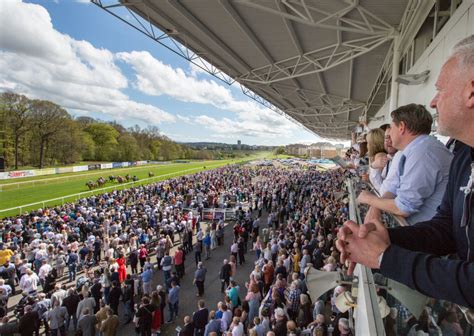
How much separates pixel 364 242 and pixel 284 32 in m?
11.4

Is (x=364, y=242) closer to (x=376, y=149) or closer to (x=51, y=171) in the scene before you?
(x=376, y=149)

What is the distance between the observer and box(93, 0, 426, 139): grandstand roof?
868cm

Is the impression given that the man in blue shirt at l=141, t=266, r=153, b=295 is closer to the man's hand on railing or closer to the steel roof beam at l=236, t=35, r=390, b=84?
the man's hand on railing

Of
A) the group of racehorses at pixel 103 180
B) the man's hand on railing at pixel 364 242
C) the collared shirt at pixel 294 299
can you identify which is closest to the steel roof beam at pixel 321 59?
the collared shirt at pixel 294 299

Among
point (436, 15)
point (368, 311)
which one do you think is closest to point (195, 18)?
point (436, 15)

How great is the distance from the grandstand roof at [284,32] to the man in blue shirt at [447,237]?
778 cm

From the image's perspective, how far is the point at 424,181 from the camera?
198 cm

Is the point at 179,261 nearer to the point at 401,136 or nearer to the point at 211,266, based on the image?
the point at 211,266

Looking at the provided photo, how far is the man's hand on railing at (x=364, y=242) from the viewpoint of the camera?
1222 mm

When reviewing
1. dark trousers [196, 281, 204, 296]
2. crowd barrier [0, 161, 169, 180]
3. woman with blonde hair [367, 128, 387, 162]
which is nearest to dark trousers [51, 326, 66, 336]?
dark trousers [196, 281, 204, 296]

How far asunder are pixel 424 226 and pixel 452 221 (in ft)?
0.44

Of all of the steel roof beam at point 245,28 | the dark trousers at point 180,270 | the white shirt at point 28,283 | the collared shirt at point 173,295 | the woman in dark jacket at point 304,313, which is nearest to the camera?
the woman in dark jacket at point 304,313

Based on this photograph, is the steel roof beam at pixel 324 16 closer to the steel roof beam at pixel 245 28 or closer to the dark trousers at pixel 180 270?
the steel roof beam at pixel 245 28

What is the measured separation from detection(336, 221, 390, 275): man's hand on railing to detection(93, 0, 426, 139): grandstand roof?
8.02 m
